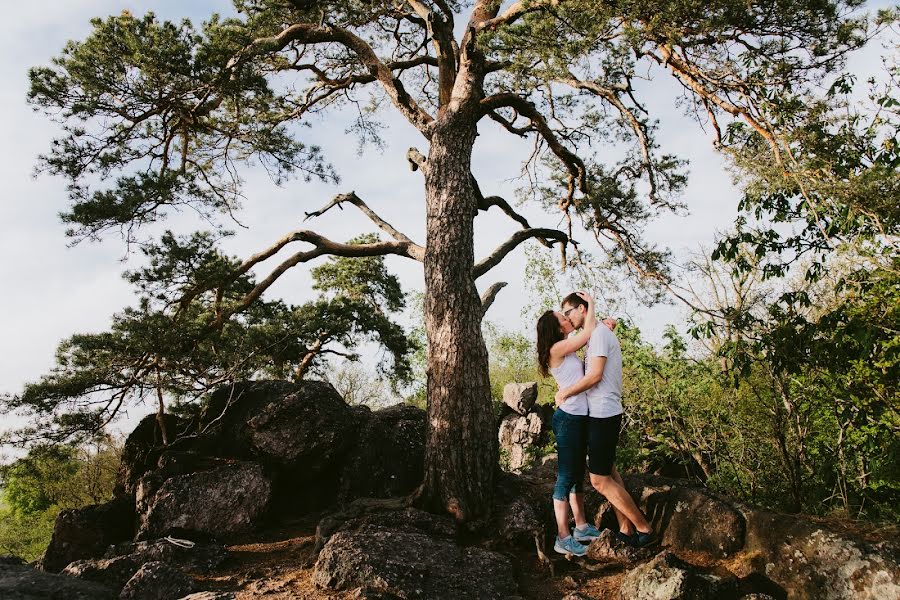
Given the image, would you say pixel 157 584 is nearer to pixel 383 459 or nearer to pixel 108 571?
pixel 108 571

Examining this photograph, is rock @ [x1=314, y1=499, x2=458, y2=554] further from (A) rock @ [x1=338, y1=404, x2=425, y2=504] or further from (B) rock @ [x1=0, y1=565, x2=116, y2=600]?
(B) rock @ [x1=0, y1=565, x2=116, y2=600]

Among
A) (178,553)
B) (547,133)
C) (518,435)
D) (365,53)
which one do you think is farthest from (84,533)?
(518,435)

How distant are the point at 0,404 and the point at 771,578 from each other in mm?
6544

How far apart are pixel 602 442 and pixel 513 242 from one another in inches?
159

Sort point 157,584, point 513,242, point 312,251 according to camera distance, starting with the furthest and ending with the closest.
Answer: point 513,242 → point 312,251 → point 157,584

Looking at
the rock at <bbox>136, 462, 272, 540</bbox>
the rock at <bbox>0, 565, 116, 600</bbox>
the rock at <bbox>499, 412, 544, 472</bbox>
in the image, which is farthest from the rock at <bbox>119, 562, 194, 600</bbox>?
the rock at <bbox>499, 412, 544, 472</bbox>

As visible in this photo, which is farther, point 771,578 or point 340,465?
point 340,465

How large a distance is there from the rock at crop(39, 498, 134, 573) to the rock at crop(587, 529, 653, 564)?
4.63 metres

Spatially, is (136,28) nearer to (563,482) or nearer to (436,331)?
(436,331)

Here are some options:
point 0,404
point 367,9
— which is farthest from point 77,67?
point 367,9

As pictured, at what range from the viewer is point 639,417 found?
7160 millimetres

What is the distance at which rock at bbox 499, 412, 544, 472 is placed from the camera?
46.3ft

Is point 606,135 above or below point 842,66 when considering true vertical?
above

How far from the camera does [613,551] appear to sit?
4.44m
